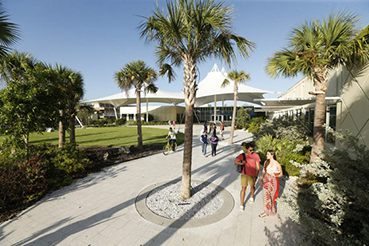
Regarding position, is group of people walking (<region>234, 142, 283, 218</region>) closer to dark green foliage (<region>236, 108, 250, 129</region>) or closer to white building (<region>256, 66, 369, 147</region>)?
white building (<region>256, 66, 369, 147</region>)

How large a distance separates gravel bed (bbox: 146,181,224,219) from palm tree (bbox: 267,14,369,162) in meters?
3.47

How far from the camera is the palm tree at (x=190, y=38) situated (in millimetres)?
4492

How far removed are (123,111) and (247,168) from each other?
57.6 m

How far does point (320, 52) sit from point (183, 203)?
636cm

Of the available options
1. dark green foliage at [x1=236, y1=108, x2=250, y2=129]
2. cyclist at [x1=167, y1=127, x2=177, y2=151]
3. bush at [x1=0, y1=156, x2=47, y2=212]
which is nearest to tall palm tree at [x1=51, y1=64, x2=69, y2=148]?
bush at [x1=0, y1=156, x2=47, y2=212]

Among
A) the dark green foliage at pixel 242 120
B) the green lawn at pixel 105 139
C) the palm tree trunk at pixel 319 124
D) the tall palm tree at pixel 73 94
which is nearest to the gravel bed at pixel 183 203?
the palm tree trunk at pixel 319 124

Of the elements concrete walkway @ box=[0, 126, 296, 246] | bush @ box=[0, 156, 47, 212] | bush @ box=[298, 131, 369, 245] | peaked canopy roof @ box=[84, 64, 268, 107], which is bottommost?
concrete walkway @ box=[0, 126, 296, 246]

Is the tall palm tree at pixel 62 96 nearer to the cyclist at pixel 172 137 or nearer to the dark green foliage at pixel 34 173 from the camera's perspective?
the dark green foliage at pixel 34 173

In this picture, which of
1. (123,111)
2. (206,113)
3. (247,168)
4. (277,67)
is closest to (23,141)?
(247,168)

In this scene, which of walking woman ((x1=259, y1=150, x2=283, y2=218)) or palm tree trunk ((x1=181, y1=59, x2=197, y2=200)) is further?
palm tree trunk ((x1=181, y1=59, x2=197, y2=200))

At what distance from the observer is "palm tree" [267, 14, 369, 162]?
5988 millimetres

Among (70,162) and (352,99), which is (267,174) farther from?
(352,99)

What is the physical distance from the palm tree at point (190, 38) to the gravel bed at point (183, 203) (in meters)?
0.32

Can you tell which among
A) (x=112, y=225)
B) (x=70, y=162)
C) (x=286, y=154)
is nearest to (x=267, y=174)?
(x=112, y=225)
